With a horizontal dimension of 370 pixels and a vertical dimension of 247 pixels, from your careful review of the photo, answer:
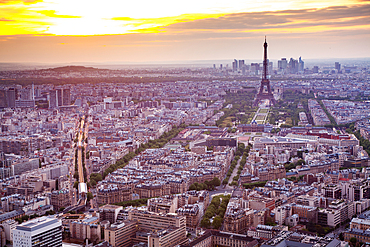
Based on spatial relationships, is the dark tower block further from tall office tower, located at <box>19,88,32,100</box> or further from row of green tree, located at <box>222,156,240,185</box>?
row of green tree, located at <box>222,156,240,185</box>

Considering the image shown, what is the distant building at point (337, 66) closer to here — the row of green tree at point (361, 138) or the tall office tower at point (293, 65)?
the tall office tower at point (293, 65)

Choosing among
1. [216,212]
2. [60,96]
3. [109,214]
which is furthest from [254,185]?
[60,96]

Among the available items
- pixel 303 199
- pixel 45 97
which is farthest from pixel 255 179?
pixel 45 97

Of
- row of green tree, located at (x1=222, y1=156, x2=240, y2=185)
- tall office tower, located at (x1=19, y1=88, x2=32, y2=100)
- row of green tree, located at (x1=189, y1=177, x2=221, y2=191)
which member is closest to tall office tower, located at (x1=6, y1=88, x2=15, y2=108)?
tall office tower, located at (x1=19, y1=88, x2=32, y2=100)

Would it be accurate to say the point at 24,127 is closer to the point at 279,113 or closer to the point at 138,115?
the point at 138,115

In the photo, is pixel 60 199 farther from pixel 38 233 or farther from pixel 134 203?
pixel 38 233
